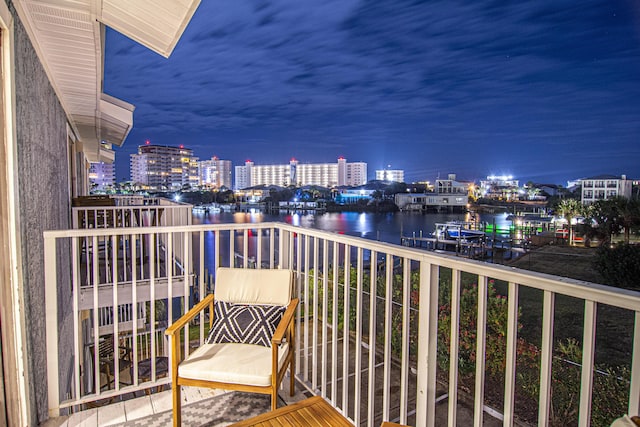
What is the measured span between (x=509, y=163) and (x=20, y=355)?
107692 mm

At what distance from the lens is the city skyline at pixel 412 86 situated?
52.3 meters

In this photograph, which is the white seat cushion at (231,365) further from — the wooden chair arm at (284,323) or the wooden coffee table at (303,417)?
the wooden coffee table at (303,417)

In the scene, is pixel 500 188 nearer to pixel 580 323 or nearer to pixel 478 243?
pixel 478 243

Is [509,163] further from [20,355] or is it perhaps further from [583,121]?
[20,355]

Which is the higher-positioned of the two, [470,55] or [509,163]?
[470,55]

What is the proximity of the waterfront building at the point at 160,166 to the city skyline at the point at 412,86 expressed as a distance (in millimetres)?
3750

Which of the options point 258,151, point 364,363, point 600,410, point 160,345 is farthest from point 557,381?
point 258,151

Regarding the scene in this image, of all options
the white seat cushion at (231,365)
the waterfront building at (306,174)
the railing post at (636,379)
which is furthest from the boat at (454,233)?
the waterfront building at (306,174)

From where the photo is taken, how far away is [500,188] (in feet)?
292

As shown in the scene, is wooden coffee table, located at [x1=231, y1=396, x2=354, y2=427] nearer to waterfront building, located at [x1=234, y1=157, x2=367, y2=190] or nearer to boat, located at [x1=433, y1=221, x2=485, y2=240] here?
boat, located at [x1=433, y1=221, x2=485, y2=240]

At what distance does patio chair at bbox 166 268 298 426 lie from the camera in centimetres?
222

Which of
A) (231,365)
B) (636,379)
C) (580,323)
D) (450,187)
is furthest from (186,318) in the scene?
(450,187)

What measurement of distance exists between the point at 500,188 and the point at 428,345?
9659 cm

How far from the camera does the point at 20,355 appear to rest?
2174 mm
